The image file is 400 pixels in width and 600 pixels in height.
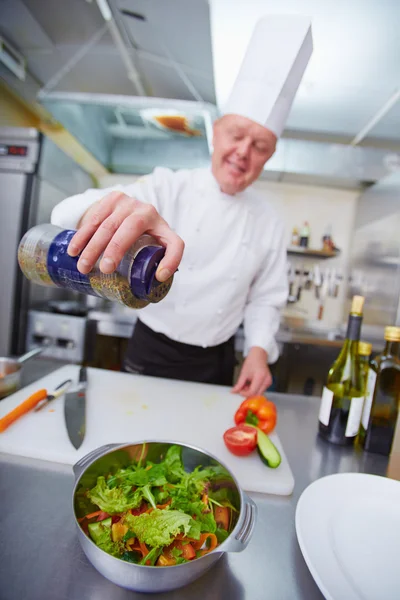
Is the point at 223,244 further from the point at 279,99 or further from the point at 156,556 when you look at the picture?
the point at 156,556

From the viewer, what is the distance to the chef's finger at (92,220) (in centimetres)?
33

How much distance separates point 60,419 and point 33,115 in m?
2.44

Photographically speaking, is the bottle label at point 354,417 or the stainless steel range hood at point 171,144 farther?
the stainless steel range hood at point 171,144

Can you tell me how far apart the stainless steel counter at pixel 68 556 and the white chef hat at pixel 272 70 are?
0.73 metres

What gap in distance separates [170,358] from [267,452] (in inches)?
20.0

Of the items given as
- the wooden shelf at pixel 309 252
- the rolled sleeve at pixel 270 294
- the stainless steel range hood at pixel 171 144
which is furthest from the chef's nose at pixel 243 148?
the wooden shelf at pixel 309 252

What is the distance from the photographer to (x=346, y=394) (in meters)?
0.62

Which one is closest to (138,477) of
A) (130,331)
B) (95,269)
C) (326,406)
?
(95,269)

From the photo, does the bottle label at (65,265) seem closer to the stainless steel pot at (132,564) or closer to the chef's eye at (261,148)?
the stainless steel pot at (132,564)

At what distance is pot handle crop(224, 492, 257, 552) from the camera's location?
0.91ft

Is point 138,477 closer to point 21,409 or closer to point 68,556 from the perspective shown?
point 68,556

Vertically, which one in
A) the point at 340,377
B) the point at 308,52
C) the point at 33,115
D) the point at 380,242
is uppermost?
the point at 33,115

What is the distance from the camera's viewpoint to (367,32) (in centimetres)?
129

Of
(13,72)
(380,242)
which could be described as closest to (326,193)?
(380,242)
